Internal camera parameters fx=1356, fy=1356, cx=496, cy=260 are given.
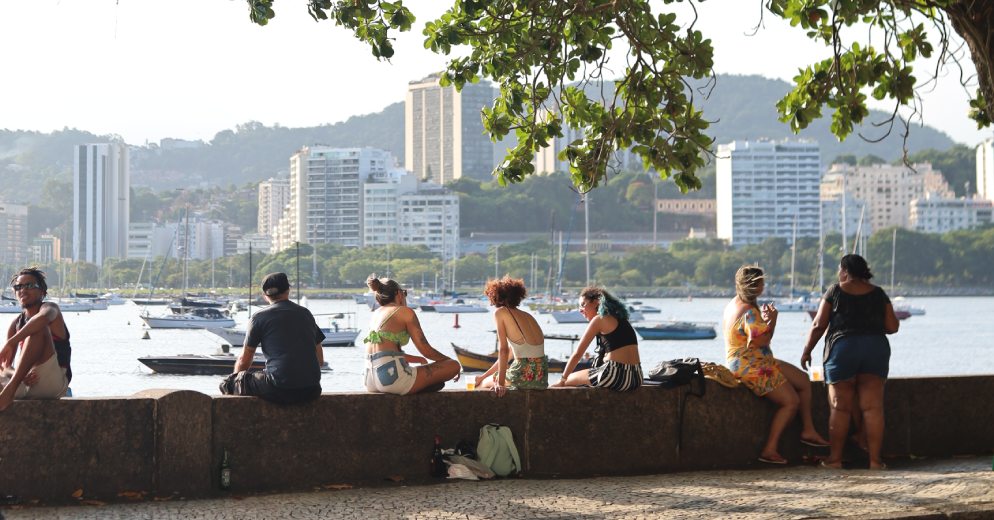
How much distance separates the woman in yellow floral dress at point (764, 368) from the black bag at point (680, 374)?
24cm

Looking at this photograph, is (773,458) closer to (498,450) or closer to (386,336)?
(498,450)

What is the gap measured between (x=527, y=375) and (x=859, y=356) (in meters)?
2.20

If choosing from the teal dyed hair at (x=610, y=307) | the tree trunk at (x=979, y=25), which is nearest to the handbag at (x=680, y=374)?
the teal dyed hair at (x=610, y=307)

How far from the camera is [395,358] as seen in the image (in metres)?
8.62

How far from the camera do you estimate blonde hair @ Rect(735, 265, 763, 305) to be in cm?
885

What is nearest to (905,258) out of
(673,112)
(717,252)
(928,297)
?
(928,297)

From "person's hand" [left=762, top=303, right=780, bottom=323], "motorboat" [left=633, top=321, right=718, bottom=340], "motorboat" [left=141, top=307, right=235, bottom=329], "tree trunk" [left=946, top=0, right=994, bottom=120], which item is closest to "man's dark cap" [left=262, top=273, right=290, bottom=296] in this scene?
"person's hand" [left=762, top=303, right=780, bottom=323]

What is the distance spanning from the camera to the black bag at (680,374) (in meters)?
8.97

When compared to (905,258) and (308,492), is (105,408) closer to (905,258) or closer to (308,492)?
(308,492)

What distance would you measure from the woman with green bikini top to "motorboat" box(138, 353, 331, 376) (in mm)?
40990

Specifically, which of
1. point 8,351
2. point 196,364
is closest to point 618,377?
point 8,351

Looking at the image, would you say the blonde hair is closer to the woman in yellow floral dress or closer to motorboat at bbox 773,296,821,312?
the woman in yellow floral dress

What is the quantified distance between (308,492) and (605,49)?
15.8ft

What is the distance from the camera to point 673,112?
36.1 ft
